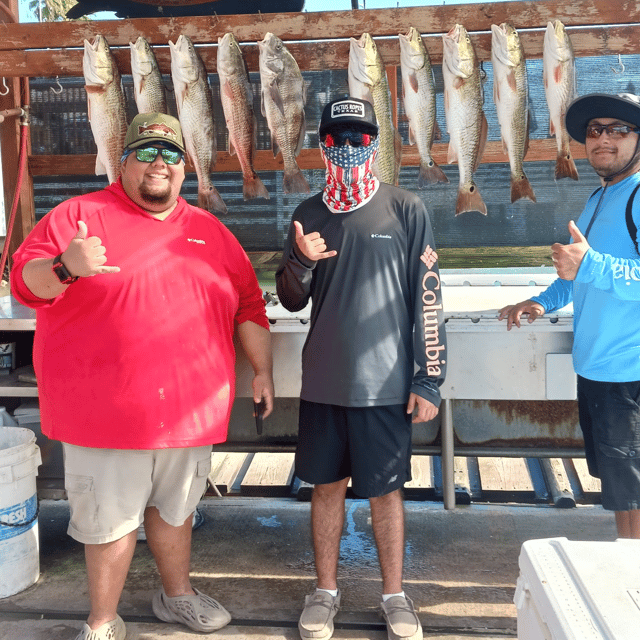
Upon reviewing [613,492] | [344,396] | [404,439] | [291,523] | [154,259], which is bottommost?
[291,523]

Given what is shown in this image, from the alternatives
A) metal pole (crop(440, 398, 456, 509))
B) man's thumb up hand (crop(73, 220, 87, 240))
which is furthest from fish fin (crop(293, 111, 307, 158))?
man's thumb up hand (crop(73, 220, 87, 240))

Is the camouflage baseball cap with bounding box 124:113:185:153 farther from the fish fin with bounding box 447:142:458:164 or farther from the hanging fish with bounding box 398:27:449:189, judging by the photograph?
the fish fin with bounding box 447:142:458:164

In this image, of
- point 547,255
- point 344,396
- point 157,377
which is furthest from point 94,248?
point 547,255

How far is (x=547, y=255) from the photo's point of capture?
4523 millimetres

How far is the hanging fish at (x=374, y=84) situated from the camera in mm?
3422

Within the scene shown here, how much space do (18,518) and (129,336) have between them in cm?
116

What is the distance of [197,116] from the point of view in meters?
3.61

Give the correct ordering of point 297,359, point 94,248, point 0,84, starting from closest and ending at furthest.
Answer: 1. point 94,248
2. point 297,359
3. point 0,84

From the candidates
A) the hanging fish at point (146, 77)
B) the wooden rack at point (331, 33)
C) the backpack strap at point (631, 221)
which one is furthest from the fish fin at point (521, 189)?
the hanging fish at point (146, 77)

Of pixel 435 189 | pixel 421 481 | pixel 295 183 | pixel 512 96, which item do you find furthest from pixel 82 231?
pixel 435 189

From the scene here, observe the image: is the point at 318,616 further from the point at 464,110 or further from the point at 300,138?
the point at 464,110

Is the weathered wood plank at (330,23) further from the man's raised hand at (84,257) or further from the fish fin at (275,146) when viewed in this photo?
the man's raised hand at (84,257)

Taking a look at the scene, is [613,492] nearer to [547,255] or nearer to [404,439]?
[404,439]

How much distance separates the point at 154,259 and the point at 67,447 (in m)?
0.74
